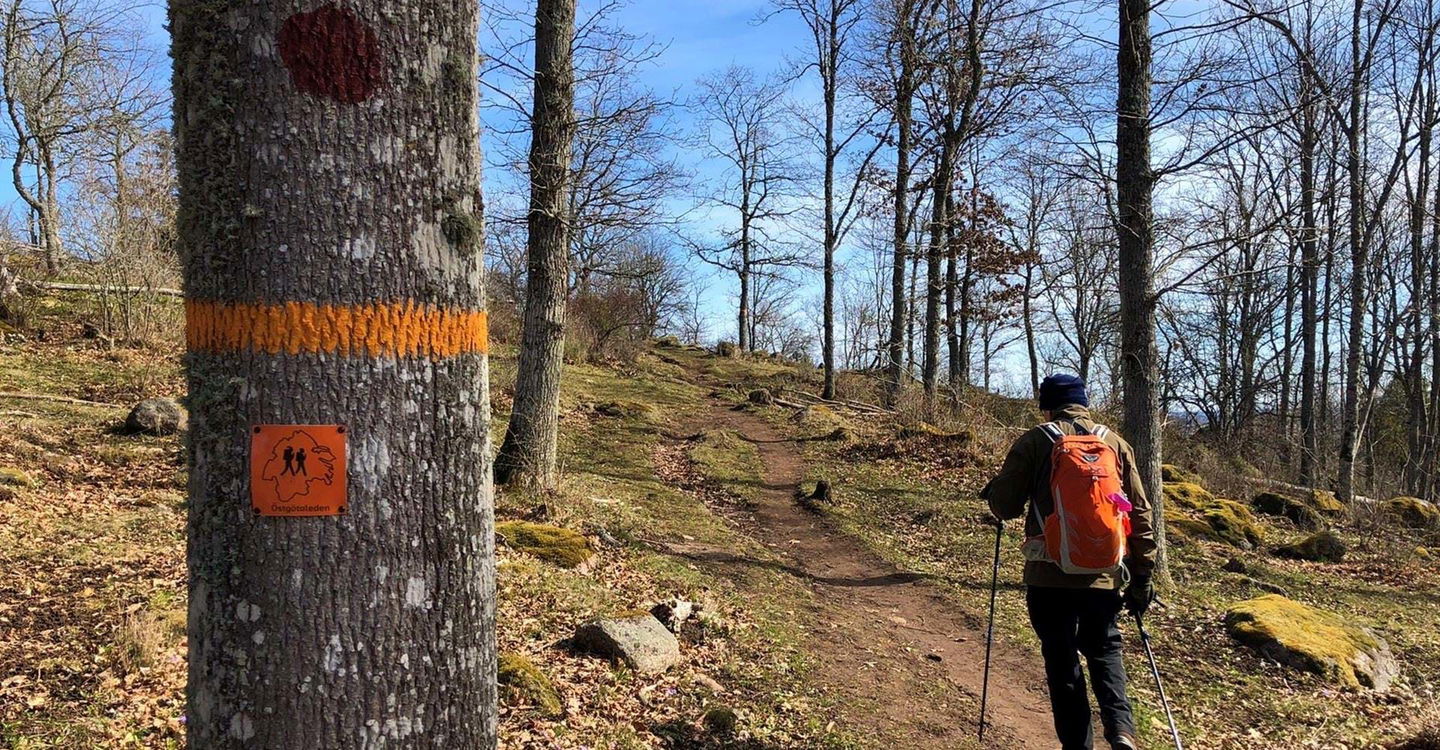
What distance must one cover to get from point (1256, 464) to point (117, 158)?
24.9m

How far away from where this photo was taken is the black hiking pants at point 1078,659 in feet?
12.0

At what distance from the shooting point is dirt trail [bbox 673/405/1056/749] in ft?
15.0

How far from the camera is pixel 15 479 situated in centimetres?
606

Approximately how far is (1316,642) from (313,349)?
7282 mm

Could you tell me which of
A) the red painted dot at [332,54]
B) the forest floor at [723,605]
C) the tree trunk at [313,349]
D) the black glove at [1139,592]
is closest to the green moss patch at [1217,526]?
the forest floor at [723,605]

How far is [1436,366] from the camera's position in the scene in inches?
778

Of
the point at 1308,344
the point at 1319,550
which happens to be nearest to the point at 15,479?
the point at 1319,550

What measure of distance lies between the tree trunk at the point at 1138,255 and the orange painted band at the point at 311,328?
24.1ft

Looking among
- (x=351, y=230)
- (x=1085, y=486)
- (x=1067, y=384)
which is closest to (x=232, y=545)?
(x=351, y=230)

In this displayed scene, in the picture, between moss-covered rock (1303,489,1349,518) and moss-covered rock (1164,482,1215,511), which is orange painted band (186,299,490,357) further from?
moss-covered rock (1303,489,1349,518)

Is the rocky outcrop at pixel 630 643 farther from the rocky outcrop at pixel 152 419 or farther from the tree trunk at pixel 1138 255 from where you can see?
the rocky outcrop at pixel 152 419

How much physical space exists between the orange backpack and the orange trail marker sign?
329cm

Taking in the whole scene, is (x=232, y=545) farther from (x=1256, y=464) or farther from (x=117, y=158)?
(x=1256, y=464)

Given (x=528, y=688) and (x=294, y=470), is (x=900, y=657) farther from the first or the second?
(x=294, y=470)
